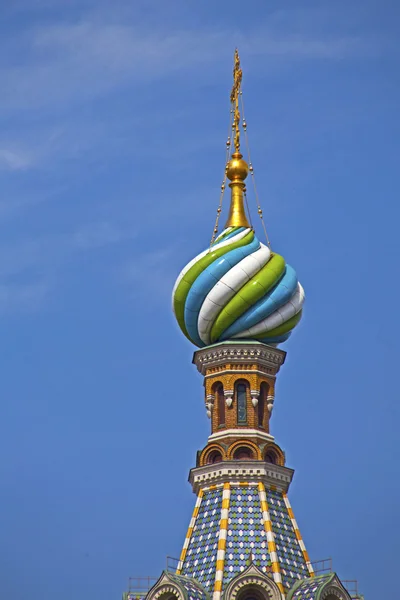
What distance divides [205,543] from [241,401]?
4.30 m

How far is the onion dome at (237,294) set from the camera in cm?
5428

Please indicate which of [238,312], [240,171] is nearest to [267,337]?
[238,312]

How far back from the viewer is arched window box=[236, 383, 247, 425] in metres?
54.5

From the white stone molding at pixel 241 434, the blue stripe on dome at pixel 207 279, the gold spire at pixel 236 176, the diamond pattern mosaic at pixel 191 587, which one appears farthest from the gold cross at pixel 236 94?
the diamond pattern mosaic at pixel 191 587

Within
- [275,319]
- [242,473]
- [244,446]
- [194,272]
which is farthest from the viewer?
[194,272]

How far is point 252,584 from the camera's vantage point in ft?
165

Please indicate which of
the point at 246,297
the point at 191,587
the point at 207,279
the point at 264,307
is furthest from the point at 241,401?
the point at 191,587

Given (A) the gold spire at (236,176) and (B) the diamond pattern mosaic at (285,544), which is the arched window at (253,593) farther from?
(A) the gold spire at (236,176)

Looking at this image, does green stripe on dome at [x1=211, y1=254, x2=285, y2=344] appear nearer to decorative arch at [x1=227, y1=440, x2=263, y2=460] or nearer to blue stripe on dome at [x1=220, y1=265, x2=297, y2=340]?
blue stripe on dome at [x1=220, y1=265, x2=297, y2=340]

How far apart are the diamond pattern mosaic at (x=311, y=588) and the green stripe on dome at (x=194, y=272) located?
8247 millimetres

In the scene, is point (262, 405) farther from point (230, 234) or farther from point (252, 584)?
point (252, 584)

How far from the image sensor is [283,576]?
51.1 metres

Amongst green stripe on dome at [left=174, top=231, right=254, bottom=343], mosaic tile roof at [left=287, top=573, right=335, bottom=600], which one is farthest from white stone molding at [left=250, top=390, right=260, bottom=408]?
mosaic tile roof at [left=287, top=573, right=335, bottom=600]

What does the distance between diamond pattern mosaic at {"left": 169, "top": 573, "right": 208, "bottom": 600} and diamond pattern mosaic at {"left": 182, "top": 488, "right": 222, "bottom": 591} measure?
247 millimetres
